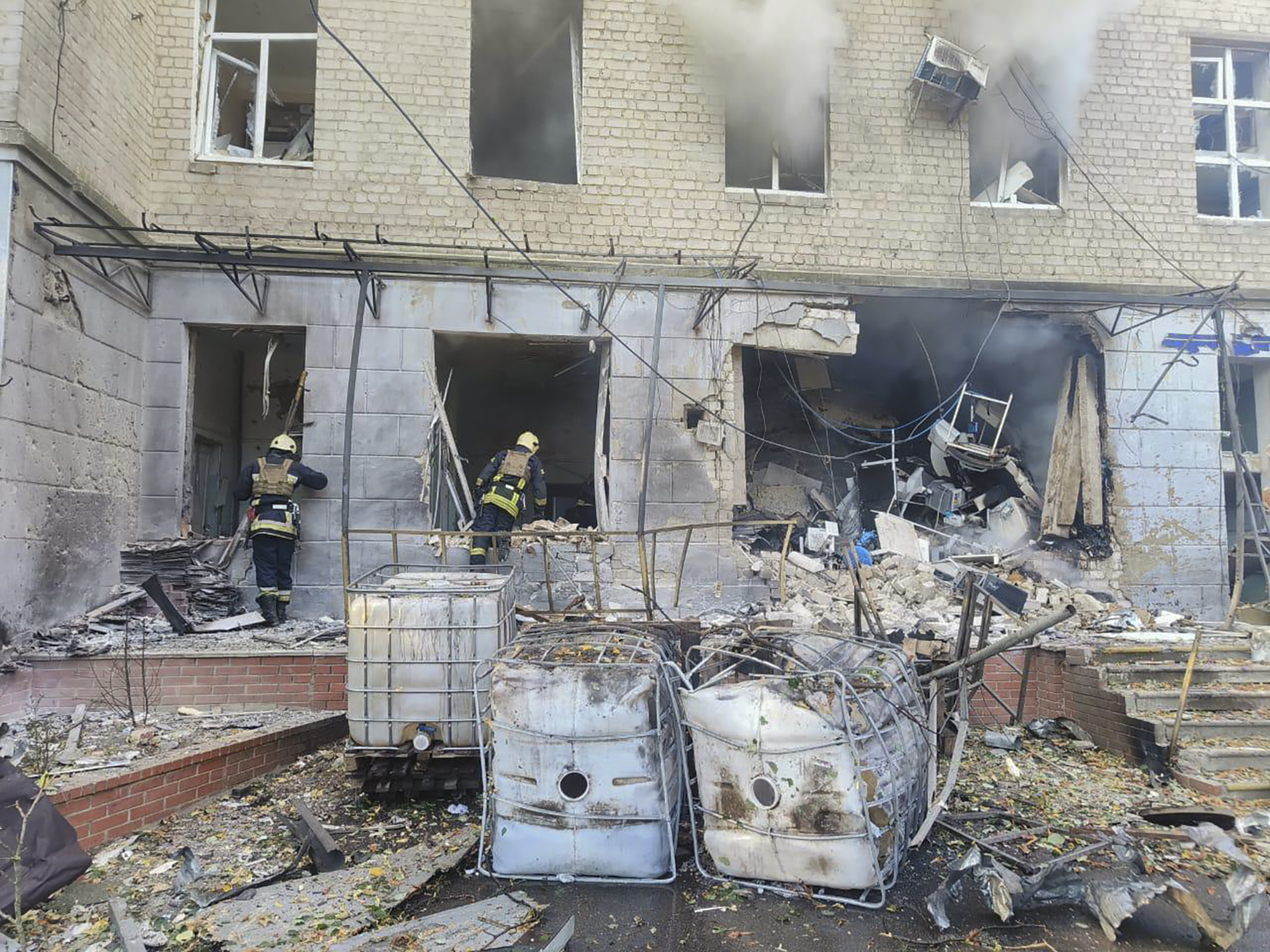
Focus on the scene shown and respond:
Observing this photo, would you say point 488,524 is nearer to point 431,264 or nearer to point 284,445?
point 284,445

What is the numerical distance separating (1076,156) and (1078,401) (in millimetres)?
3101

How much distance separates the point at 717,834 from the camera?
3.77 metres

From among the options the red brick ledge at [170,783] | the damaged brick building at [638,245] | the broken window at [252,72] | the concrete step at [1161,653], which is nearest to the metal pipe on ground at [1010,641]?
the concrete step at [1161,653]

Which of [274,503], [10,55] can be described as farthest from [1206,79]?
[10,55]

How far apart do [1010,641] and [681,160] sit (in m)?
6.93

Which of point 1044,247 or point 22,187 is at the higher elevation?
point 1044,247

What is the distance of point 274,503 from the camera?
289 inches

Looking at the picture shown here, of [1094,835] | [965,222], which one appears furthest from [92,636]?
[965,222]

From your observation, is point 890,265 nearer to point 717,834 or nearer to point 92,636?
point 717,834

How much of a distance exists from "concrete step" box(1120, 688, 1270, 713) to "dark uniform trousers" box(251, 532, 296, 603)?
25.4 ft

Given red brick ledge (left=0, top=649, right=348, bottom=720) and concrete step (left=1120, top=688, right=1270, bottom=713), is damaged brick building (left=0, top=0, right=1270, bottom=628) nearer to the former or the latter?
red brick ledge (left=0, top=649, right=348, bottom=720)

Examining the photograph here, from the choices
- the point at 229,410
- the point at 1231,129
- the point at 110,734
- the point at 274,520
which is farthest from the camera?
the point at 229,410

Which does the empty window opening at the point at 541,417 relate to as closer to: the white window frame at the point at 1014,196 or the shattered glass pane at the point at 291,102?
the shattered glass pane at the point at 291,102

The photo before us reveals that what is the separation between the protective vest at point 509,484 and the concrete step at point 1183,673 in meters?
5.73
